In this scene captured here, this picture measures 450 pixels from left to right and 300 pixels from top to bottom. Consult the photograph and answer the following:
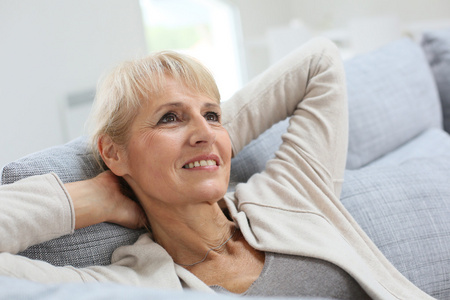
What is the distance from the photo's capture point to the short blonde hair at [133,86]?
127 centimetres

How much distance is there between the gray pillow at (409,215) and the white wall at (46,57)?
1.23 metres

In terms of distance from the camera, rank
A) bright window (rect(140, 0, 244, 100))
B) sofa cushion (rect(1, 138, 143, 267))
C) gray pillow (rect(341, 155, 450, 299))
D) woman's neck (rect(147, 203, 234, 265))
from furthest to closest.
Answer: bright window (rect(140, 0, 244, 100)), gray pillow (rect(341, 155, 450, 299)), woman's neck (rect(147, 203, 234, 265)), sofa cushion (rect(1, 138, 143, 267))

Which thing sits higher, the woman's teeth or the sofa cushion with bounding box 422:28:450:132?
the woman's teeth

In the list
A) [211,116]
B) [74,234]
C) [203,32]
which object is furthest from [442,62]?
[203,32]

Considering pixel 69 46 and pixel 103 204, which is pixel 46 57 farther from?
pixel 103 204

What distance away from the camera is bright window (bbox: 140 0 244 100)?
13.5ft

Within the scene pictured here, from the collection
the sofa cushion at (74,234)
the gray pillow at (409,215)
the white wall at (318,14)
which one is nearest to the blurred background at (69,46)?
the sofa cushion at (74,234)

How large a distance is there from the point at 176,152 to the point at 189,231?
200 millimetres

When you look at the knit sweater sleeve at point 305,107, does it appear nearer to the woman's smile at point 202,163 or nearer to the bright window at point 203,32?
the woman's smile at point 202,163

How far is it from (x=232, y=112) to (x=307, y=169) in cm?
27

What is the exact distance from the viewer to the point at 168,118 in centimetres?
127

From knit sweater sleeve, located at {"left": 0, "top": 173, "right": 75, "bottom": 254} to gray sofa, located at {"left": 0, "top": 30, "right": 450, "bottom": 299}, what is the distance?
6 centimetres

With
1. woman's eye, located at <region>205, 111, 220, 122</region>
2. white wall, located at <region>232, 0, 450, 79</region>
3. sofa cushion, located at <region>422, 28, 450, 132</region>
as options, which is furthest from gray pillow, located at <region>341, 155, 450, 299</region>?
white wall, located at <region>232, 0, 450, 79</region>

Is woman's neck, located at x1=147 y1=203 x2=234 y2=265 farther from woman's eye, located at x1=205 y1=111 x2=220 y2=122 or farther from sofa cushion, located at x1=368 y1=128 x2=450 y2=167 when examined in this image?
sofa cushion, located at x1=368 y1=128 x2=450 y2=167
